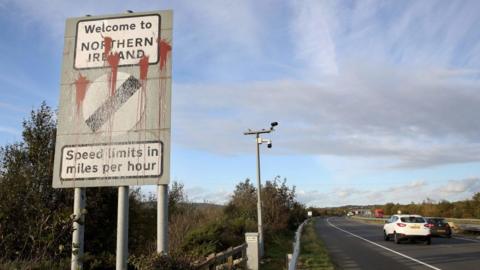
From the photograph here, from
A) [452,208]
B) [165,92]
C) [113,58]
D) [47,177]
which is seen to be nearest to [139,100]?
[165,92]

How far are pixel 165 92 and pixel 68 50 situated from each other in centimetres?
120

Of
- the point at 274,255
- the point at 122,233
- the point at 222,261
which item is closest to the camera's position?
the point at 122,233

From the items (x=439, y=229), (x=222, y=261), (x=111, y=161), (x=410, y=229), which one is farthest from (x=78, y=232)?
(x=439, y=229)

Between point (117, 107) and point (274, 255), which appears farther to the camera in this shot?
point (274, 255)

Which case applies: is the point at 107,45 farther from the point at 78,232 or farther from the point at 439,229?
the point at 439,229

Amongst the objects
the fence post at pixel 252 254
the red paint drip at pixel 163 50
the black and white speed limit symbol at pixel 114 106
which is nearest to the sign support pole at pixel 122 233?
the black and white speed limit symbol at pixel 114 106

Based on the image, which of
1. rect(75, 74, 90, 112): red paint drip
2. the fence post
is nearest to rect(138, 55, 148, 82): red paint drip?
rect(75, 74, 90, 112): red paint drip

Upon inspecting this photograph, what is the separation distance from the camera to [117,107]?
457 centimetres

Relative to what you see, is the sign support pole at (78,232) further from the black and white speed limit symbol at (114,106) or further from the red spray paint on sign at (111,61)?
the red spray paint on sign at (111,61)

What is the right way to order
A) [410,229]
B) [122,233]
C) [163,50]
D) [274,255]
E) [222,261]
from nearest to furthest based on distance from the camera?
[122,233] → [163,50] → [222,261] → [274,255] → [410,229]

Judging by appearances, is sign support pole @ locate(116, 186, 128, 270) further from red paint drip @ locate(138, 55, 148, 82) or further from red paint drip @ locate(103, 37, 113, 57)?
red paint drip @ locate(103, 37, 113, 57)

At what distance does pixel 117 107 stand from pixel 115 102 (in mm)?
56

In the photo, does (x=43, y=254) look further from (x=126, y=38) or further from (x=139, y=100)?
(x=126, y=38)

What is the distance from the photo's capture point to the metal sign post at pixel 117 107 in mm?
4473
